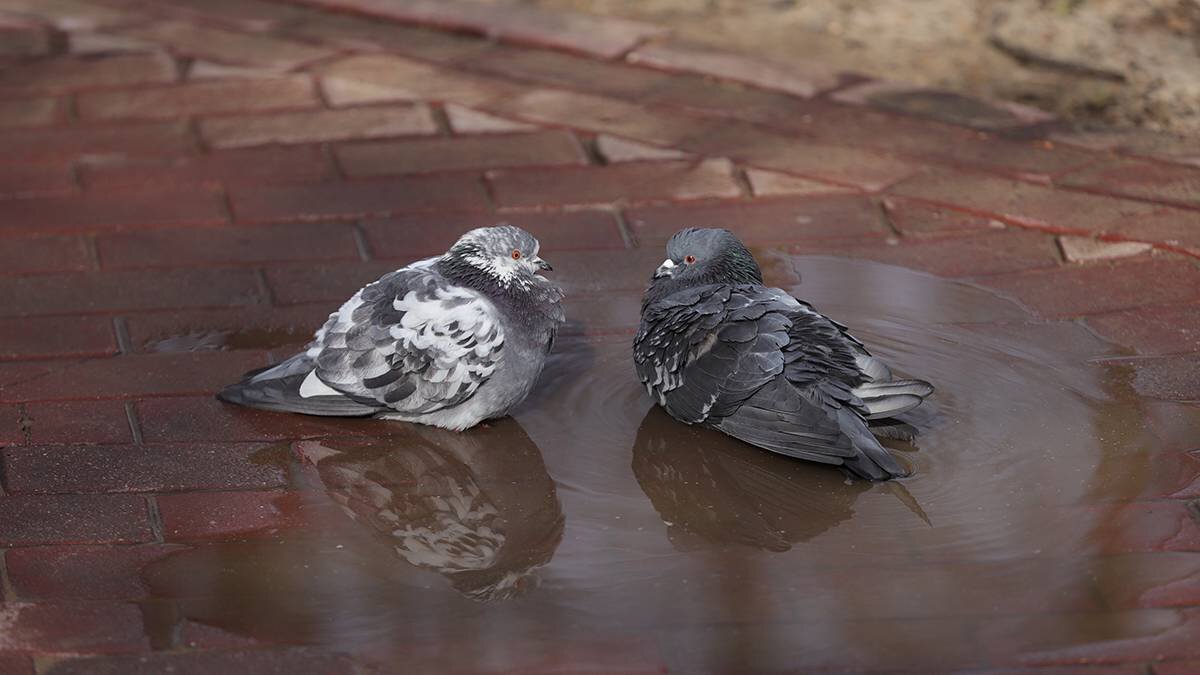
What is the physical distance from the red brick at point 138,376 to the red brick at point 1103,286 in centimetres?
235

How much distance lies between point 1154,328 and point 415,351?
7.17 feet

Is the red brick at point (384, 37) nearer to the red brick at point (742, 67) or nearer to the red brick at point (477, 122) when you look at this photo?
the red brick at point (477, 122)

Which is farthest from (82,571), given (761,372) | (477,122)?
(477,122)

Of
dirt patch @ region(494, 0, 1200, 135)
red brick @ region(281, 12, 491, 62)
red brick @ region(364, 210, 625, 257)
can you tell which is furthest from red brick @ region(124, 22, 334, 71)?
red brick @ region(364, 210, 625, 257)

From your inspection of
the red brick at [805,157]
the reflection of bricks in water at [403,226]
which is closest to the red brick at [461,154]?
the reflection of bricks in water at [403,226]

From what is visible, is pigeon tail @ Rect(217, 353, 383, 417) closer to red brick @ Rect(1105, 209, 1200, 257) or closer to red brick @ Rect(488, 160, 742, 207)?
red brick @ Rect(488, 160, 742, 207)

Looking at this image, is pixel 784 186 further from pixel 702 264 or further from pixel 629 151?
pixel 702 264

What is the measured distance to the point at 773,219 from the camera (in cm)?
490

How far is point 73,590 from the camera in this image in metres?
3.16

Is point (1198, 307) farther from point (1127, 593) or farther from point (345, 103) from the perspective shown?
point (345, 103)

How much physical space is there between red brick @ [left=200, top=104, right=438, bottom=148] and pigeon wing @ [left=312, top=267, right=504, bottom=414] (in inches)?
74.3

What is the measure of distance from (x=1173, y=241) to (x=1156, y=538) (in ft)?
5.66

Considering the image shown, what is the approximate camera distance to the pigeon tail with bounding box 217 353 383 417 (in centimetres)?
376

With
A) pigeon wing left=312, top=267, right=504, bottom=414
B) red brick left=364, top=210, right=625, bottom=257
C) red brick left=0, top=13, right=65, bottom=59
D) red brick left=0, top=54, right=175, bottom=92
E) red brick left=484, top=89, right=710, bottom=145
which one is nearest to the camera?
pigeon wing left=312, top=267, right=504, bottom=414
